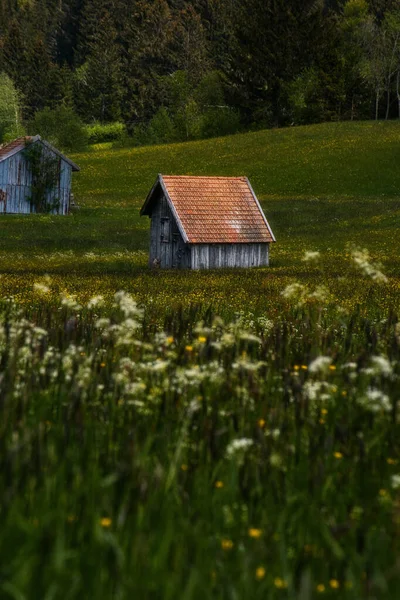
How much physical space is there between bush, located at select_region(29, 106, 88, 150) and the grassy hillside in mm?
15645

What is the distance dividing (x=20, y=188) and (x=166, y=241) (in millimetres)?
25278

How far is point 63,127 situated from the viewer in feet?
380

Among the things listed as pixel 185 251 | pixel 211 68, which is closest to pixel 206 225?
pixel 185 251

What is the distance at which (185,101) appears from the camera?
13338 cm

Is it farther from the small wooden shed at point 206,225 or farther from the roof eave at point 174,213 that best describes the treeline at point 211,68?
the roof eave at point 174,213

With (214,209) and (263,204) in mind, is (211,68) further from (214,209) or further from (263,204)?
(214,209)

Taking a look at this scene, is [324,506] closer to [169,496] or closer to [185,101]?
[169,496]

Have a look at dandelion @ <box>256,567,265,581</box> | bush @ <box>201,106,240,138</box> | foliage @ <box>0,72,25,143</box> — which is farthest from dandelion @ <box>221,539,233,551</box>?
foliage @ <box>0,72,25,143</box>

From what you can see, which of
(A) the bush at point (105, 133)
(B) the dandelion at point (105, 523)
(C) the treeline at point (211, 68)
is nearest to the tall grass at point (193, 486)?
(B) the dandelion at point (105, 523)

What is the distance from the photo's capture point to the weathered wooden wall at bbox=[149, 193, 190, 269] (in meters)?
39.6

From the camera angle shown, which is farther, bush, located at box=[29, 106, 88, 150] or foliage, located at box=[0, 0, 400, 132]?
bush, located at box=[29, 106, 88, 150]

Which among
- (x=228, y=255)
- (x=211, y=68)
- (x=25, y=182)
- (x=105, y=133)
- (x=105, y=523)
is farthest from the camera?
(x=211, y=68)

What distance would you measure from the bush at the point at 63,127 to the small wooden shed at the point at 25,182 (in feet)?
170

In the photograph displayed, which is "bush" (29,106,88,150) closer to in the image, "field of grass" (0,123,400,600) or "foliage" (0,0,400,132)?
"foliage" (0,0,400,132)
